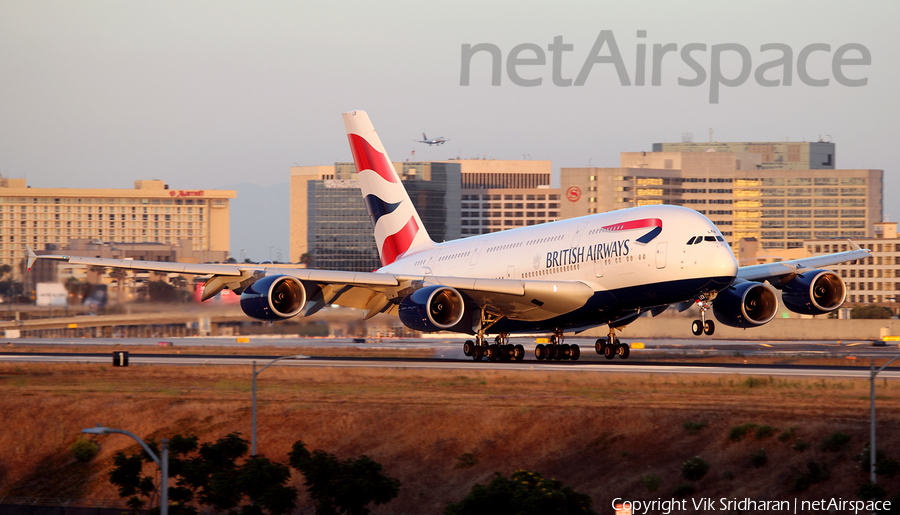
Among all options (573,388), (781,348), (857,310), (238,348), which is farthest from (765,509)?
(857,310)

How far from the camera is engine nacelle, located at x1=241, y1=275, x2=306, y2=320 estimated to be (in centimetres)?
4734

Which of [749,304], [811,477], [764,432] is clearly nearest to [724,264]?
[749,304]

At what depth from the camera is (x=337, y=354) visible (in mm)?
71000

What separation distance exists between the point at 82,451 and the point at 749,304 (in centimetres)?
3206

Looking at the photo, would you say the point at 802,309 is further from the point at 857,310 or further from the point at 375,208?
the point at 857,310

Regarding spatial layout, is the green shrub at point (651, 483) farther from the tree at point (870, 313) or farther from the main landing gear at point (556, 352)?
the tree at point (870, 313)

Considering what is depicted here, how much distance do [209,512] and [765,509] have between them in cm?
2127

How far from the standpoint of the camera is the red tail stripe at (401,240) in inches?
2415

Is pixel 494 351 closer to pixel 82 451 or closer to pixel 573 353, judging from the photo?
pixel 573 353

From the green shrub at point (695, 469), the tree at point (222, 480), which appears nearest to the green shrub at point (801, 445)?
the green shrub at point (695, 469)

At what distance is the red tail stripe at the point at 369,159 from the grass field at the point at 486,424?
43.4 feet

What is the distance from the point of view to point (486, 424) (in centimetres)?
4281

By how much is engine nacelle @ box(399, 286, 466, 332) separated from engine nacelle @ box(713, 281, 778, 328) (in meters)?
12.5

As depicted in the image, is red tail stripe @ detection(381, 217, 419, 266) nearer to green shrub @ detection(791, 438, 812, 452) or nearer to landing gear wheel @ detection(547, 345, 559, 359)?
landing gear wheel @ detection(547, 345, 559, 359)
